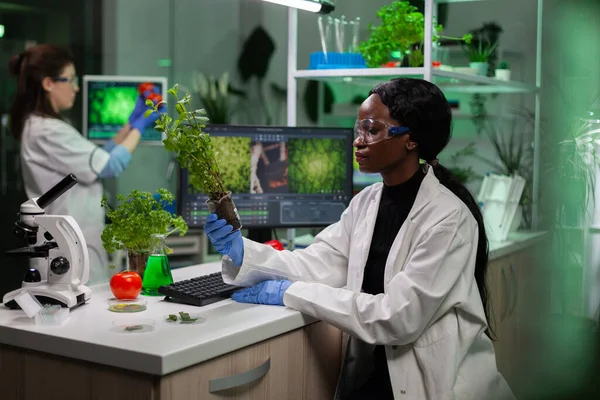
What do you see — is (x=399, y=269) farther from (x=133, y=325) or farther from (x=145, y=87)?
(x=145, y=87)

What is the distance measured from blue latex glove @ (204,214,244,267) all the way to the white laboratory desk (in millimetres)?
136

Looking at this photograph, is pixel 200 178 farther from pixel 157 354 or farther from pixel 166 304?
pixel 157 354

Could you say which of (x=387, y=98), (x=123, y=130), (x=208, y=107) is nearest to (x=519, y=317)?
(x=387, y=98)

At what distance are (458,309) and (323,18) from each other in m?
1.69

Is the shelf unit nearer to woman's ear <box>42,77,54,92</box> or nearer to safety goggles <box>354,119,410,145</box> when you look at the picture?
safety goggles <box>354,119,410,145</box>

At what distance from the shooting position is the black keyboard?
1.98 meters

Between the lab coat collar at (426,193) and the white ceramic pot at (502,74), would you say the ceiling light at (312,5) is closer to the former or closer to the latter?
the white ceramic pot at (502,74)

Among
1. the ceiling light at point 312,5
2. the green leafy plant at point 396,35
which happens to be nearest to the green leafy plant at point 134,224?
the ceiling light at point 312,5

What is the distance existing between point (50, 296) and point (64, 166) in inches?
76.1

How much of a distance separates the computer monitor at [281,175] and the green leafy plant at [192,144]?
2.03 feet

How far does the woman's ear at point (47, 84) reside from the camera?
3.70m

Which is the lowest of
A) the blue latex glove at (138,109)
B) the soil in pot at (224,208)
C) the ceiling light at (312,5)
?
the soil in pot at (224,208)

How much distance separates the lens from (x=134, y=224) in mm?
2133

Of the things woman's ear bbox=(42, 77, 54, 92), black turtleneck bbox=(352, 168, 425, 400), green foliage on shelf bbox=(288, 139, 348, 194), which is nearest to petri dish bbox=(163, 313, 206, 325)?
black turtleneck bbox=(352, 168, 425, 400)
